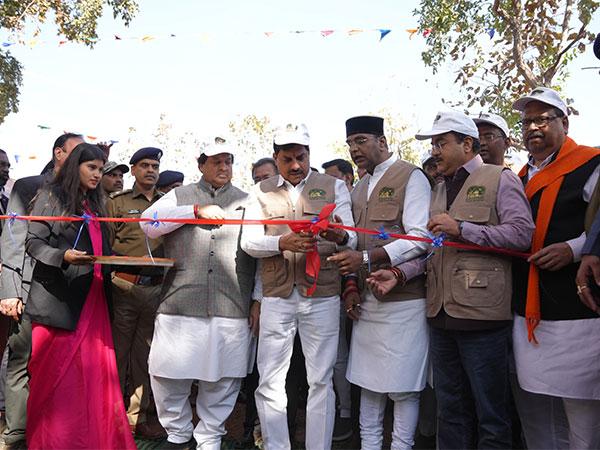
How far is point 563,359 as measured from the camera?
313 cm

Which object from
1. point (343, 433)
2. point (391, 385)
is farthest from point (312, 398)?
point (343, 433)

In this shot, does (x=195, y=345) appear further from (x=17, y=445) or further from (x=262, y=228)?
(x=17, y=445)

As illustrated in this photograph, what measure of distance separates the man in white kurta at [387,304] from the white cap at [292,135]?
0.37 m

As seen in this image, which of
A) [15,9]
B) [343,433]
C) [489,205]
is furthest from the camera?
[15,9]

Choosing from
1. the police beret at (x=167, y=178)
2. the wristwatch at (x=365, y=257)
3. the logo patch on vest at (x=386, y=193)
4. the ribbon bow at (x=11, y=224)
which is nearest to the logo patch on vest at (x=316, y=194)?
the logo patch on vest at (x=386, y=193)

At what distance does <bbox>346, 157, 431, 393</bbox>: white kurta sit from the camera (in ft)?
12.1

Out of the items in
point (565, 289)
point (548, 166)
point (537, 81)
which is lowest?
point (565, 289)

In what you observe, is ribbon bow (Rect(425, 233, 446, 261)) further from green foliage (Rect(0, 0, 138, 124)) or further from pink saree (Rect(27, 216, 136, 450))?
green foliage (Rect(0, 0, 138, 124))

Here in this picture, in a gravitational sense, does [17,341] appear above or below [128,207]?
below

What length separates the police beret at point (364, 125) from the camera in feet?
13.3

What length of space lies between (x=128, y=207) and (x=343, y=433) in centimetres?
283

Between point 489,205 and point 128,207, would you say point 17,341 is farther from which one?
point 489,205

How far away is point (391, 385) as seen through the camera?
3672 mm

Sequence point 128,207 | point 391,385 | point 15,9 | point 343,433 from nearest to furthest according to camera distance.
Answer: point 391,385, point 343,433, point 128,207, point 15,9
